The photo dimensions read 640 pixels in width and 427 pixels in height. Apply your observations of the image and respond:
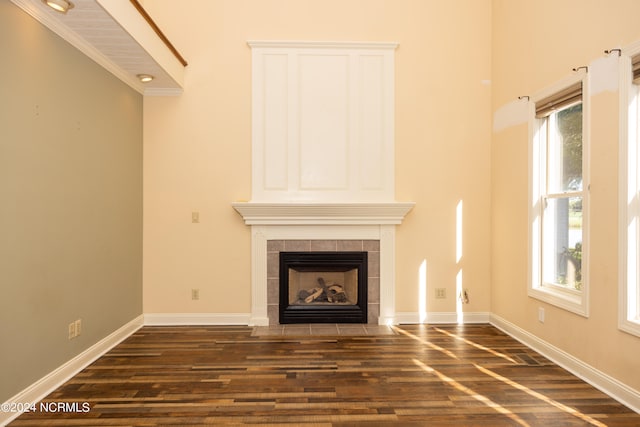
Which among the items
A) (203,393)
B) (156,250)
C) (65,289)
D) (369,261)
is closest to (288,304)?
(369,261)

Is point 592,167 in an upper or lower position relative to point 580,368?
upper


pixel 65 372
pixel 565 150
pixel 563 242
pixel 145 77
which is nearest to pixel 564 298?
pixel 563 242

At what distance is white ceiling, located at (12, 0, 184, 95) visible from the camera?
2.80m

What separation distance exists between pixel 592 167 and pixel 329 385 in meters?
2.38

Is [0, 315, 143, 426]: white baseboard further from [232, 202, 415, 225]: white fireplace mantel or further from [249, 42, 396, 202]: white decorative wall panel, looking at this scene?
[249, 42, 396, 202]: white decorative wall panel

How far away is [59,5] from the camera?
2682 millimetres

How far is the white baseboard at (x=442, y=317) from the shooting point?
4.69m

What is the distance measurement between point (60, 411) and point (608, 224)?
3661 mm

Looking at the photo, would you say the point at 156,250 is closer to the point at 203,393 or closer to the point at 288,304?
the point at 288,304

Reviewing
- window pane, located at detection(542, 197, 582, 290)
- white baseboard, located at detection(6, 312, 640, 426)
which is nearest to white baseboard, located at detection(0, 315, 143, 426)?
white baseboard, located at detection(6, 312, 640, 426)

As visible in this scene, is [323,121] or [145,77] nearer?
[145,77]

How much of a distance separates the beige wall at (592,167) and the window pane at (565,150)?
0.28 m

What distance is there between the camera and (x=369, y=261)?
4684 millimetres

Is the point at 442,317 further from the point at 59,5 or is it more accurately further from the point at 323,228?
the point at 59,5
